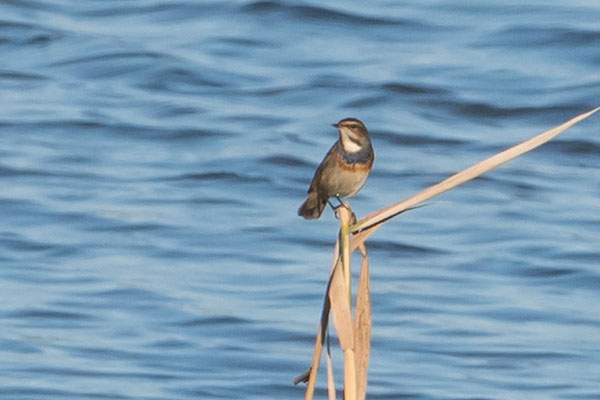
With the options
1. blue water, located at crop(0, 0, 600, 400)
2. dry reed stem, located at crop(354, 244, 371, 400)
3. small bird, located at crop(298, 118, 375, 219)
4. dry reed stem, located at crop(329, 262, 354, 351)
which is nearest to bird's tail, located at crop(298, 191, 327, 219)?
small bird, located at crop(298, 118, 375, 219)

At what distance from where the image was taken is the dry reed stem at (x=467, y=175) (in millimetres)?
3471

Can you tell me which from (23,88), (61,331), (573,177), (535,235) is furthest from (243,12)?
(61,331)

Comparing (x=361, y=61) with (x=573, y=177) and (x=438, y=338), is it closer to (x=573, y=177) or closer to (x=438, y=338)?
(x=573, y=177)

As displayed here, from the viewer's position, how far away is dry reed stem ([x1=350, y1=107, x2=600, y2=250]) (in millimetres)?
3471

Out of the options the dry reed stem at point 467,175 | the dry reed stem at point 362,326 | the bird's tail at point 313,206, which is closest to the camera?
the dry reed stem at point 467,175

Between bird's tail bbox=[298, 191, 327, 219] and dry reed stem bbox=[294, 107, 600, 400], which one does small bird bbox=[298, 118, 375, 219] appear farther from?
dry reed stem bbox=[294, 107, 600, 400]

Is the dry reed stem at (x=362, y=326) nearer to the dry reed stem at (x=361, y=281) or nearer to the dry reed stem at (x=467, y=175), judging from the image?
the dry reed stem at (x=361, y=281)

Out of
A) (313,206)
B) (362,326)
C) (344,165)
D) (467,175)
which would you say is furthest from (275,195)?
(467,175)

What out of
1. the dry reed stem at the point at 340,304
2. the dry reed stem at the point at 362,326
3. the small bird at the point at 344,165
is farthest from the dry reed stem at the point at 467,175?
the small bird at the point at 344,165

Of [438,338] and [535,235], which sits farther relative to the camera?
[535,235]

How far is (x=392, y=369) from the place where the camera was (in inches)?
338

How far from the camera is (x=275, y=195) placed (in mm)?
12133

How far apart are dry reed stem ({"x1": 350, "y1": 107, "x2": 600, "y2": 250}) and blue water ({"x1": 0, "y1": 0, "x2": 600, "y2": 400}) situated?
1.81 m

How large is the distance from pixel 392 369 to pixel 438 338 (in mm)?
646
